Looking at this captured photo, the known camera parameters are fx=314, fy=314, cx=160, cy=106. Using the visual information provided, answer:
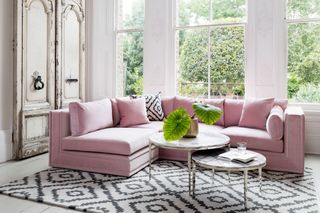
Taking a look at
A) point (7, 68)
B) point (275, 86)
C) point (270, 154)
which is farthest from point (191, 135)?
point (7, 68)

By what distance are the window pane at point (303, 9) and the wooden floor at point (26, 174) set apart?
2137mm

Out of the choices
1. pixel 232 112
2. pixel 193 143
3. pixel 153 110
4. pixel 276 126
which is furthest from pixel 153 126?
pixel 276 126

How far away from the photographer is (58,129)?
149 inches

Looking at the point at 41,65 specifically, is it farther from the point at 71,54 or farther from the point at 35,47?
the point at 71,54

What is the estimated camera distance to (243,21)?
201 inches

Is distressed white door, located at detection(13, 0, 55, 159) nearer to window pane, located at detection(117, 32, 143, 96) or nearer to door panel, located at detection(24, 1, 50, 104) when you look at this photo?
door panel, located at detection(24, 1, 50, 104)

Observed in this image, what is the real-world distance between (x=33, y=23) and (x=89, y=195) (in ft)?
9.29

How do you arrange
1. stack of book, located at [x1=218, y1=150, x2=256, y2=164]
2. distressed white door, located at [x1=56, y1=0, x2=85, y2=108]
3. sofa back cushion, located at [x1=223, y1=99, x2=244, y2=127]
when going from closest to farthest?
1. stack of book, located at [x1=218, y1=150, x2=256, y2=164]
2. sofa back cushion, located at [x1=223, y1=99, x2=244, y2=127]
3. distressed white door, located at [x1=56, y1=0, x2=85, y2=108]

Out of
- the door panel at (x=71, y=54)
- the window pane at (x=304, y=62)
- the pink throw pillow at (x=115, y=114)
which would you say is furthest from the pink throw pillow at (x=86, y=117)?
the window pane at (x=304, y=62)

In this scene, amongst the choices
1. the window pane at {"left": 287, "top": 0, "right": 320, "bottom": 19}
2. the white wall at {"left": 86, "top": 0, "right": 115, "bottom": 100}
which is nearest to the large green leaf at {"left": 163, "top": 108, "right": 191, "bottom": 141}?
the window pane at {"left": 287, "top": 0, "right": 320, "bottom": 19}

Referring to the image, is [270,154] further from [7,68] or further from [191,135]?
[7,68]

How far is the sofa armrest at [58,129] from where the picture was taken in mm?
3768

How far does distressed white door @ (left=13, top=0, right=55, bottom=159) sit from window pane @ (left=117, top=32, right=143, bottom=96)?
1.48 metres

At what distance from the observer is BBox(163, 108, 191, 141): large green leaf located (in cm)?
303
